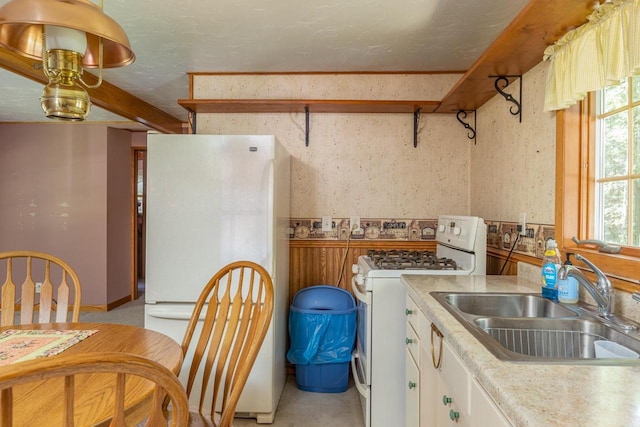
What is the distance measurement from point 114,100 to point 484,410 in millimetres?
3382

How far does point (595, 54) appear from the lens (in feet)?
4.45

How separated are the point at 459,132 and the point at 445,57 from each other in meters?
0.56

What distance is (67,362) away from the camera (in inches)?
21.0

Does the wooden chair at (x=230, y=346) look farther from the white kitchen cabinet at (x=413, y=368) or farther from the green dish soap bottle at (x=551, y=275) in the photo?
the green dish soap bottle at (x=551, y=275)

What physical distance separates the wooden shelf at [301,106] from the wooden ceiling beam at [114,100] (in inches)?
32.6

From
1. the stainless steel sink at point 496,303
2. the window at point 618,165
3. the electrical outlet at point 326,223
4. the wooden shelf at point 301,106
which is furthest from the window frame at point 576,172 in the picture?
the electrical outlet at point 326,223

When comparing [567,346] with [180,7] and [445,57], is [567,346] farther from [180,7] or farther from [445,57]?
[180,7]

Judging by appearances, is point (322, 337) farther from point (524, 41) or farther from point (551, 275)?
point (524, 41)

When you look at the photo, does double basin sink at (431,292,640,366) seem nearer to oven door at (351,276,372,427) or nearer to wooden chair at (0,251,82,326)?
oven door at (351,276,372,427)

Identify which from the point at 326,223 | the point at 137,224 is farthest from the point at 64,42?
the point at 137,224

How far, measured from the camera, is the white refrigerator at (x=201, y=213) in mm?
2100

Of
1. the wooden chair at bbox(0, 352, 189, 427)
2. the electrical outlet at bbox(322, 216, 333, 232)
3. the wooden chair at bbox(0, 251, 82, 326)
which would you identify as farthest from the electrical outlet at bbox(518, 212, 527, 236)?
the wooden chair at bbox(0, 251, 82, 326)

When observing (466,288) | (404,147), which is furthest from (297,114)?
(466,288)

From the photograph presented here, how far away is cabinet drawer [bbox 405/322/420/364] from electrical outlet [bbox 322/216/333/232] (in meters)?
1.18
